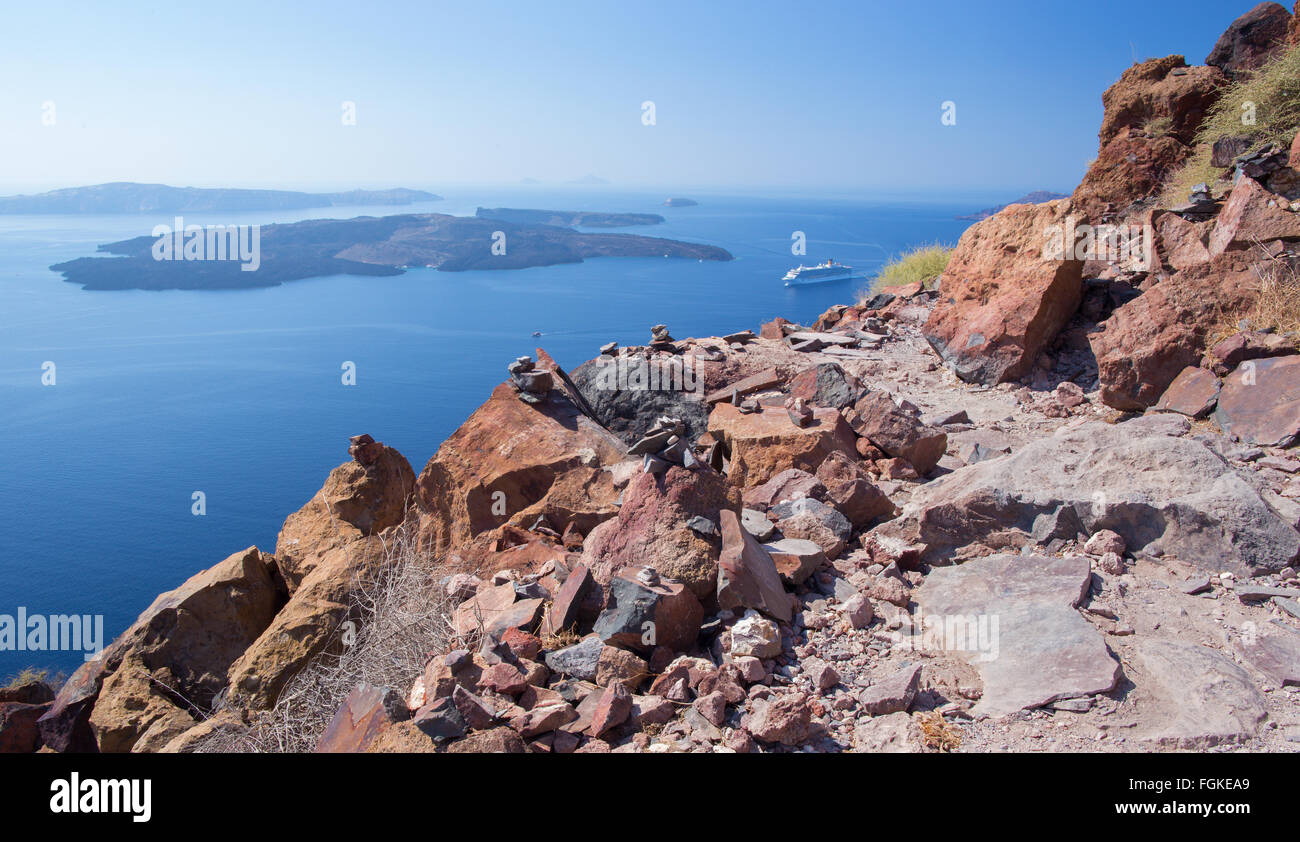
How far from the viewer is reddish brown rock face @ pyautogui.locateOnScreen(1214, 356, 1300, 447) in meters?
5.21

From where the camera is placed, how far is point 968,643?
3432mm

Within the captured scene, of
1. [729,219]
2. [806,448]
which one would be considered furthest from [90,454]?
[729,219]

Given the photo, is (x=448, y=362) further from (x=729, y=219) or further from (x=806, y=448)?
(x=729, y=219)

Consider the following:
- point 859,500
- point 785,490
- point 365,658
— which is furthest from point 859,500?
point 365,658

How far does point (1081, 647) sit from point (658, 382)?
562 centimetres

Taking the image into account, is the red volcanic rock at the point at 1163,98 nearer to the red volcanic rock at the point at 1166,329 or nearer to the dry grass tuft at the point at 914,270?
the dry grass tuft at the point at 914,270

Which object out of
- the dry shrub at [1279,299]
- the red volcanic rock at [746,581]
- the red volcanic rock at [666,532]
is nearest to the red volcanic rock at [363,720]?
the red volcanic rock at [666,532]

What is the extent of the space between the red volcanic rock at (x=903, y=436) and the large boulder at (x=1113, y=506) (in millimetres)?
902

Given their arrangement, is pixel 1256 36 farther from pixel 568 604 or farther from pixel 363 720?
pixel 363 720
